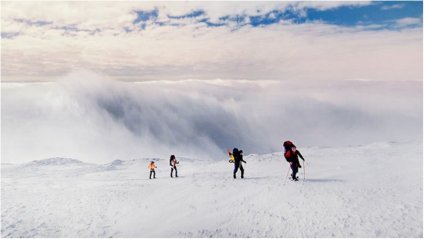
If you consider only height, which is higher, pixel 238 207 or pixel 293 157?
pixel 293 157

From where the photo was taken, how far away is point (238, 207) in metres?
17.5

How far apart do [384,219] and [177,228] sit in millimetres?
9039

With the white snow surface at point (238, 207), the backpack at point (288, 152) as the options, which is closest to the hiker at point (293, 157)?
the backpack at point (288, 152)

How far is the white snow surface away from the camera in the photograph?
1507cm

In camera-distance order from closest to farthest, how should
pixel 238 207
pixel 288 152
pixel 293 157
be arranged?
pixel 238 207 < pixel 293 157 < pixel 288 152

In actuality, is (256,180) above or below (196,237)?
above

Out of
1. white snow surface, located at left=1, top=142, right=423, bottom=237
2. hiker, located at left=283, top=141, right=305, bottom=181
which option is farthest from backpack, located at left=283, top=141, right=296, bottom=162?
white snow surface, located at left=1, top=142, right=423, bottom=237

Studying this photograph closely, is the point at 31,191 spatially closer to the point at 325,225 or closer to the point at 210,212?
the point at 210,212

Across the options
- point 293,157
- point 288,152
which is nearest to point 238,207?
point 293,157

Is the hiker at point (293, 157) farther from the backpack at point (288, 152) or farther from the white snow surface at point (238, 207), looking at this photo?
the white snow surface at point (238, 207)

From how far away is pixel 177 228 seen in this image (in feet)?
53.0

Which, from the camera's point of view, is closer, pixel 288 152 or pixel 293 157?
pixel 293 157

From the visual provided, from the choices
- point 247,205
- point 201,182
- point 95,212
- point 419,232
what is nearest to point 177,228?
point 247,205

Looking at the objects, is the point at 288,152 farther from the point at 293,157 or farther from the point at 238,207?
the point at 238,207
